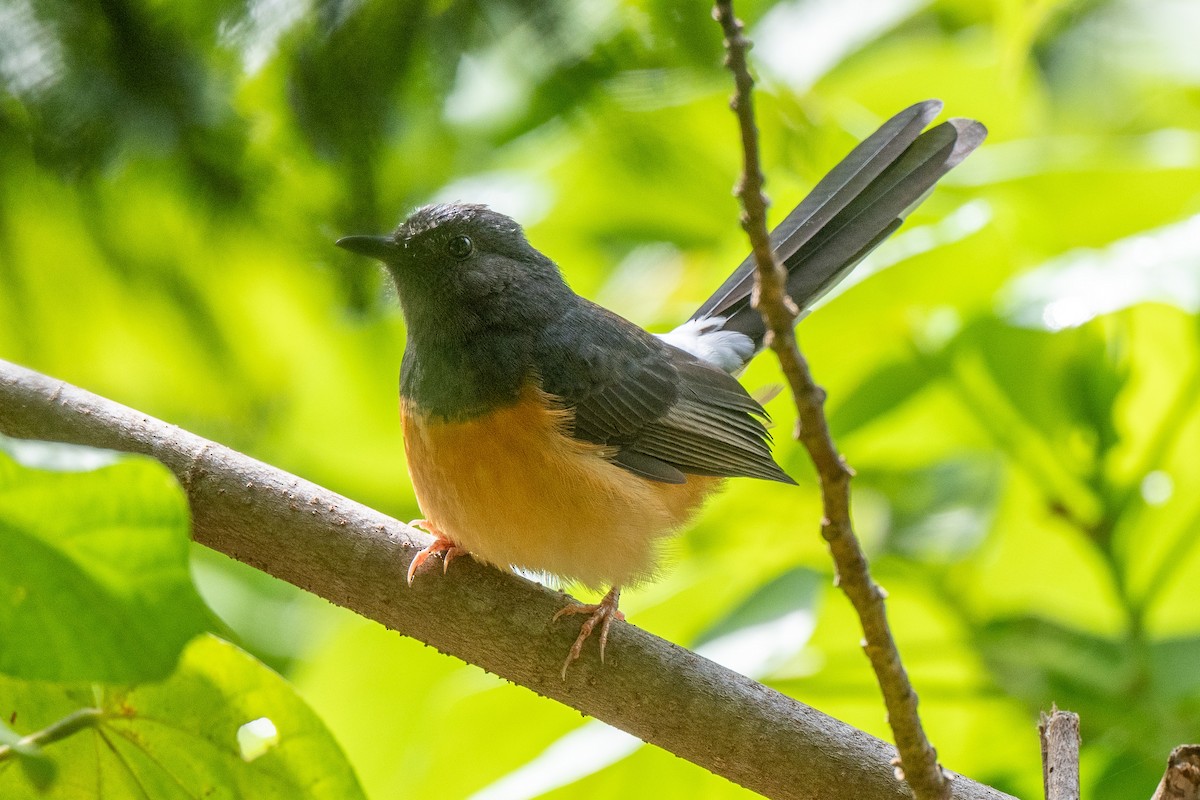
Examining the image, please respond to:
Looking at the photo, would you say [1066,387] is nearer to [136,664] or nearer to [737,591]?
[737,591]

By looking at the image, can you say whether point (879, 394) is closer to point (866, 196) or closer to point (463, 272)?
point (866, 196)

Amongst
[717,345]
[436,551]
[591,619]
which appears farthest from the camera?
[717,345]

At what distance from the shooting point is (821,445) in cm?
146

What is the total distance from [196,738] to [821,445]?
3.78 feet

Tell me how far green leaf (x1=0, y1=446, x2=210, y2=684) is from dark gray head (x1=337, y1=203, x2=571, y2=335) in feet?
5.02

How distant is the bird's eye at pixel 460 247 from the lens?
303 centimetres

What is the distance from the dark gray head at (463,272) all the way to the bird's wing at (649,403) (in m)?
0.15

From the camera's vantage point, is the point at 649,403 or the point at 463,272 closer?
the point at 463,272

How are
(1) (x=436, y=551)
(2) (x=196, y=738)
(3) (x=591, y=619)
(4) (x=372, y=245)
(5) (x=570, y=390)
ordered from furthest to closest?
(5) (x=570, y=390) → (4) (x=372, y=245) → (1) (x=436, y=551) → (3) (x=591, y=619) → (2) (x=196, y=738)

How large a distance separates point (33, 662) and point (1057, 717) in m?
1.58

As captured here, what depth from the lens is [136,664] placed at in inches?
56.6

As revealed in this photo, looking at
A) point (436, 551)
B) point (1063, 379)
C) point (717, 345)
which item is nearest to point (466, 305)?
point (436, 551)

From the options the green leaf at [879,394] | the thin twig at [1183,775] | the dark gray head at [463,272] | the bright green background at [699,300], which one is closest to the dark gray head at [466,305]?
the dark gray head at [463,272]

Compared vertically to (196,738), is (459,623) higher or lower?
higher
